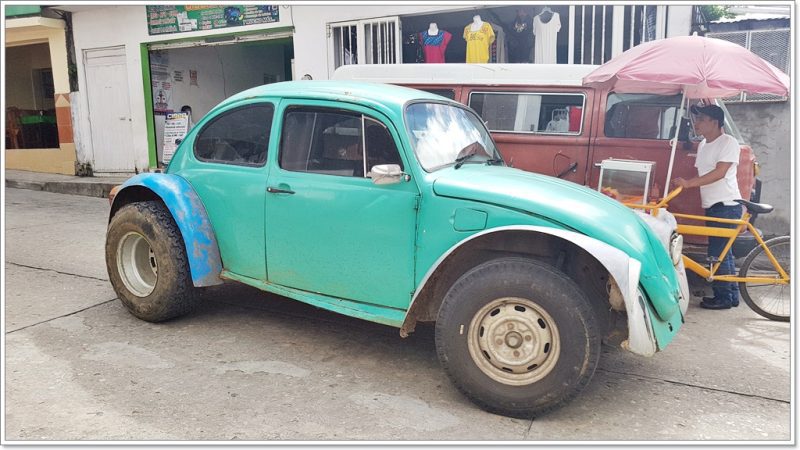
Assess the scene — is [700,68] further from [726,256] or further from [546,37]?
[546,37]

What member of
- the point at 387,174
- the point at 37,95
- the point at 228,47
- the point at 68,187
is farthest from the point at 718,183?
the point at 37,95

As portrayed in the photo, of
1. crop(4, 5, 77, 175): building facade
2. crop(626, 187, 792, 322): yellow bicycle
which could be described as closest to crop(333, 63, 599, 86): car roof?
crop(626, 187, 792, 322): yellow bicycle

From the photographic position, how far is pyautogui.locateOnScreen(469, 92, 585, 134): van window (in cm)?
562

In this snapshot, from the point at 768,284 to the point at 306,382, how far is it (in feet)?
12.5

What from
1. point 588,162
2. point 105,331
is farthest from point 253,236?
point 588,162

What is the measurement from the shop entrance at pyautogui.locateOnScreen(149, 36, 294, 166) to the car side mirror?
27.1 feet

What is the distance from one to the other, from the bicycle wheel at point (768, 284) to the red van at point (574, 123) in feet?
1.77

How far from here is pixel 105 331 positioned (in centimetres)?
391

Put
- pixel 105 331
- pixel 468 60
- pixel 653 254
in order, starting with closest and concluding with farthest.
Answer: pixel 653 254 → pixel 105 331 → pixel 468 60

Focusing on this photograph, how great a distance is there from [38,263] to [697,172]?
6.44m

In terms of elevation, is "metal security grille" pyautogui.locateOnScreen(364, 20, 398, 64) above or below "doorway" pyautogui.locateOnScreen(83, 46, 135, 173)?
above

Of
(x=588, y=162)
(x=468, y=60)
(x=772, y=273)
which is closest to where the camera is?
(x=772, y=273)

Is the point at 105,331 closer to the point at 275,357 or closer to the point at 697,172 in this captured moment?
the point at 275,357

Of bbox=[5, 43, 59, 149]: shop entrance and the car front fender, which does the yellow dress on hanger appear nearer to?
the car front fender
